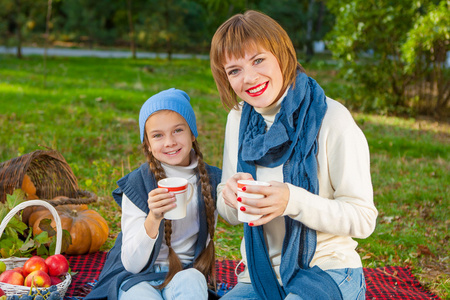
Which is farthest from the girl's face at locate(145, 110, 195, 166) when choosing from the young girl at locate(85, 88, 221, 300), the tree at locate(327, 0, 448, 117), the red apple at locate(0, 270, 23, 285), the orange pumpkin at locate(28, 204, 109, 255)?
the tree at locate(327, 0, 448, 117)

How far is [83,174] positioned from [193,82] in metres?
8.01

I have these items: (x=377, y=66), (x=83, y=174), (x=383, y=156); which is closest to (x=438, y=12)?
(x=377, y=66)

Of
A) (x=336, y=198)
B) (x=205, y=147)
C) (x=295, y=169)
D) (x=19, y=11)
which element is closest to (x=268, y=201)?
(x=295, y=169)

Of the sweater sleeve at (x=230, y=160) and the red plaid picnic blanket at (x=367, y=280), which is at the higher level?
the sweater sleeve at (x=230, y=160)

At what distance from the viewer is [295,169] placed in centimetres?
235

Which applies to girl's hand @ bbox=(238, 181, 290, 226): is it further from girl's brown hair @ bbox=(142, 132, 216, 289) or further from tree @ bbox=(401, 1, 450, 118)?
tree @ bbox=(401, 1, 450, 118)

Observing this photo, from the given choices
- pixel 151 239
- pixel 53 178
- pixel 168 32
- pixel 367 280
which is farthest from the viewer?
pixel 168 32

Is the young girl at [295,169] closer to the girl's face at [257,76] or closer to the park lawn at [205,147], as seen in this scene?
the girl's face at [257,76]

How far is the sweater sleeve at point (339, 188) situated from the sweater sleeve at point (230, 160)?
52 cm

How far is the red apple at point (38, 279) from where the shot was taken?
2852mm

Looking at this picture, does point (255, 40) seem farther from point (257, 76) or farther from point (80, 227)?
point (80, 227)

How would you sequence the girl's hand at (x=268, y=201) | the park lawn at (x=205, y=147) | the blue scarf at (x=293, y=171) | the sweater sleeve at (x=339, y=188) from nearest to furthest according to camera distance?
the girl's hand at (x=268, y=201), the sweater sleeve at (x=339, y=188), the blue scarf at (x=293, y=171), the park lawn at (x=205, y=147)

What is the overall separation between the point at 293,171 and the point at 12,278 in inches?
69.3

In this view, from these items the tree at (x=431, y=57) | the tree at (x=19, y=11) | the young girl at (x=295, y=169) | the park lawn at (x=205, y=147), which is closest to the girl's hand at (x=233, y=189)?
the young girl at (x=295, y=169)
